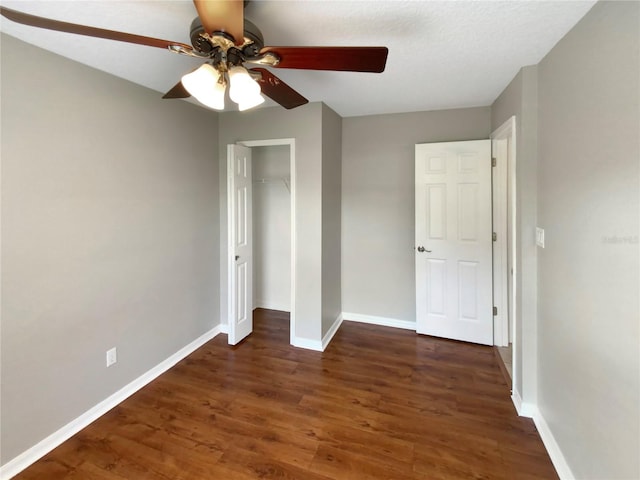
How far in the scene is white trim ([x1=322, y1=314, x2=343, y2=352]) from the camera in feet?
10.1

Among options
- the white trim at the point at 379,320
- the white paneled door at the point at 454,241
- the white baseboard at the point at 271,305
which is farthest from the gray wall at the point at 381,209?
the white baseboard at the point at 271,305

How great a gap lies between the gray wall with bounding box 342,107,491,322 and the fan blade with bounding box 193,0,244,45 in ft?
8.25

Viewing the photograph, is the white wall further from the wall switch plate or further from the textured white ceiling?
the wall switch plate

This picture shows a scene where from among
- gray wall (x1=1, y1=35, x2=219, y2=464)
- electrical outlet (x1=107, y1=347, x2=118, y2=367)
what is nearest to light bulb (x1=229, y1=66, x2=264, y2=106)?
gray wall (x1=1, y1=35, x2=219, y2=464)

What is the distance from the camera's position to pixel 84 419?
2.04m

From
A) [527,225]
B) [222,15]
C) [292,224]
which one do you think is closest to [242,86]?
[222,15]

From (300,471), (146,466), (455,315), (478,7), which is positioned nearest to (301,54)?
(478,7)

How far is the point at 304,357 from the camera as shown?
2.91 meters

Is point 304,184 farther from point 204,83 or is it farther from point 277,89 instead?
point 204,83

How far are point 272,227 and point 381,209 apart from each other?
1.47m

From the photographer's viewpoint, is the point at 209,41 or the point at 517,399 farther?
the point at 517,399

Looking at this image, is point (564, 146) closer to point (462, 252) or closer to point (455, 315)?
point (462, 252)

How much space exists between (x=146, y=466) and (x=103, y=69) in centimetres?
251

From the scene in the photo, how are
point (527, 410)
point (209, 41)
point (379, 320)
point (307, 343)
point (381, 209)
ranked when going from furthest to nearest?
point (379, 320) < point (381, 209) < point (307, 343) < point (527, 410) < point (209, 41)
